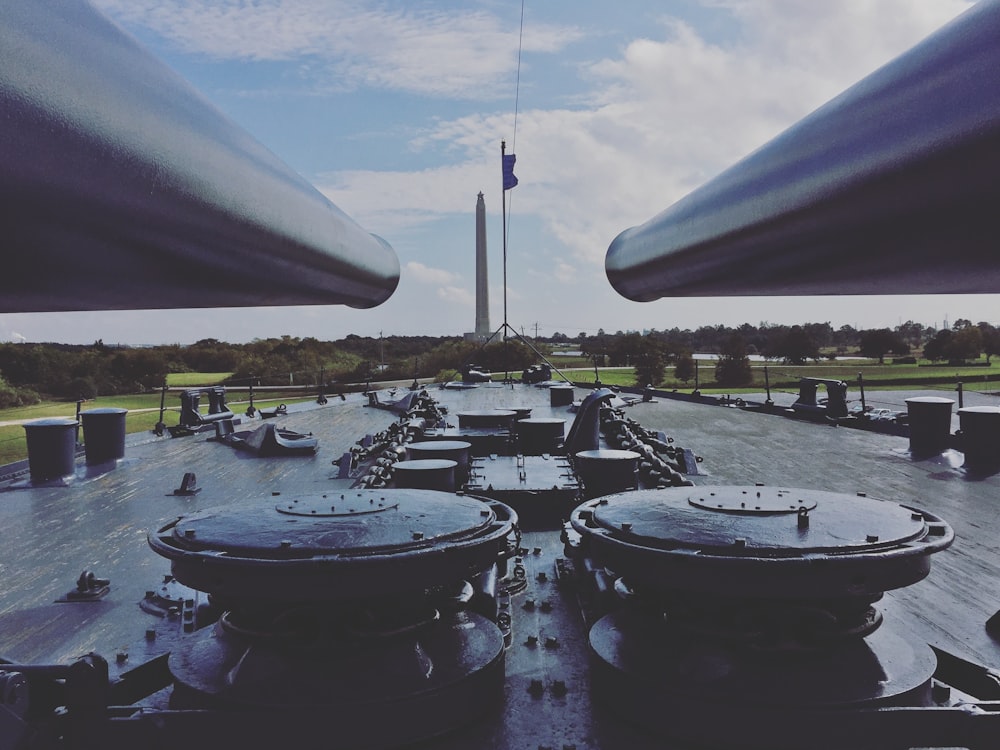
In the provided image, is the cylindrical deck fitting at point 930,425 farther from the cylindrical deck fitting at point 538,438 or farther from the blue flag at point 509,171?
the blue flag at point 509,171

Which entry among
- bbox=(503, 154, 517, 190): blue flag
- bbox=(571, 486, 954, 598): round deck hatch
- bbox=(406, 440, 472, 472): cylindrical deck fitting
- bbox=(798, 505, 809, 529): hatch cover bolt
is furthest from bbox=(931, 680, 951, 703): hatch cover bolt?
bbox=(503, 154, 517, 190): blue flag

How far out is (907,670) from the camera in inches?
139

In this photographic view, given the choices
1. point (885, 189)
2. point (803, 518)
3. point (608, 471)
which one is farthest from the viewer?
point (608, 471)

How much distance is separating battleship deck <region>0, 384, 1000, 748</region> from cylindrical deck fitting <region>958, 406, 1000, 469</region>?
Answer: 0.42 meters

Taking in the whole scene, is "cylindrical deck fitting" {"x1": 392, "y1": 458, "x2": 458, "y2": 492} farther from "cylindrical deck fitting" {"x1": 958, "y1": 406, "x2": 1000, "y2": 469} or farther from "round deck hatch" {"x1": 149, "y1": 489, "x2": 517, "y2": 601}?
"cylindrical deck fitting" {"x1": 958, "y1": 406, "x2": 1000, "y2": 469}

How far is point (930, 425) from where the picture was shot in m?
14.0

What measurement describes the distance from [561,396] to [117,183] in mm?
15130

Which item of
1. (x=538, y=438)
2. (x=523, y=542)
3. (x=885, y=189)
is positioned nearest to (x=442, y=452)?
(x=523, y=542)

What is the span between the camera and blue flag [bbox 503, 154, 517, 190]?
16.3 m

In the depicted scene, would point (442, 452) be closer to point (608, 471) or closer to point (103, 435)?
point (608, 471)

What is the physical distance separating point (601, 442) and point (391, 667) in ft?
24.9

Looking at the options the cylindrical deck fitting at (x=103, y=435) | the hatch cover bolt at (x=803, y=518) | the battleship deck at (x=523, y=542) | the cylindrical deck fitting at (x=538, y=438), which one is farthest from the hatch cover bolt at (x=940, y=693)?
the cylindrical deck fitting at (x=103, y=435)

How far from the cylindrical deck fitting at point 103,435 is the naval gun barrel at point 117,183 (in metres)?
14.5

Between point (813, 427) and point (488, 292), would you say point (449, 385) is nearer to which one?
point (813, 427)
